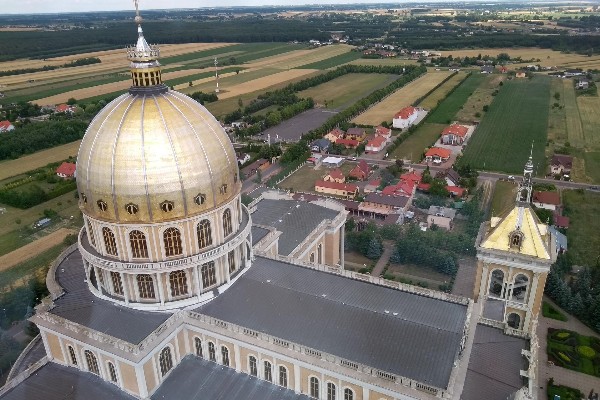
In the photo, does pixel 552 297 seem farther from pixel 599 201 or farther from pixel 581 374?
pixel 599 201

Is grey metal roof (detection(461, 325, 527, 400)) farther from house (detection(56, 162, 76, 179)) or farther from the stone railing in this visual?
house (detection(56, 162, 76, 179))

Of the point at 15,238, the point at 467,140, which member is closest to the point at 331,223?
the point at 15,238

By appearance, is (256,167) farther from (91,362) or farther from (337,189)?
(91,362)

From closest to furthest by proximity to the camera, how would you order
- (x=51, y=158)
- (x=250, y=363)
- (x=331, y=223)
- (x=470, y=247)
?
(x=250, y=363) < (x=331, y=223) < (x=470, y=247) < (x=51, y=158)

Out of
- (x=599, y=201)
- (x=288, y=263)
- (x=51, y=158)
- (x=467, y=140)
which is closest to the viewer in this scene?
(x=288, y=263)

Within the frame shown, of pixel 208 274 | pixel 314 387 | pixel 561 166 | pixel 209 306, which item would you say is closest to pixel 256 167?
pixel 561 166

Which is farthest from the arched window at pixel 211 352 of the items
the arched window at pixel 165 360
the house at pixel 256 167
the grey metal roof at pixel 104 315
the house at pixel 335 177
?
the house at pixel 256 167

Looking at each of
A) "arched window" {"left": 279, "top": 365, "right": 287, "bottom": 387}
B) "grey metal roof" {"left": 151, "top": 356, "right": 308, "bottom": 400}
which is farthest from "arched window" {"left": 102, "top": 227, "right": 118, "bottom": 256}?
"arched window" {"left": 279, "top": 365, "right": 287, "bottom": 387}
